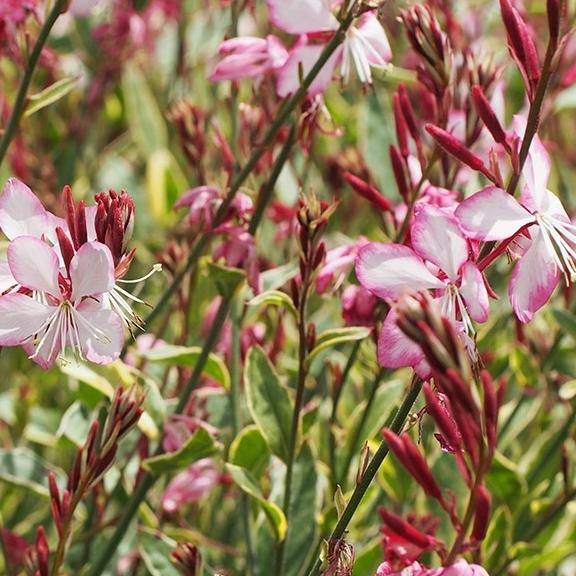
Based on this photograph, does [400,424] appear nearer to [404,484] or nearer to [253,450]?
[253,450]

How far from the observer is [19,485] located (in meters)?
1.50

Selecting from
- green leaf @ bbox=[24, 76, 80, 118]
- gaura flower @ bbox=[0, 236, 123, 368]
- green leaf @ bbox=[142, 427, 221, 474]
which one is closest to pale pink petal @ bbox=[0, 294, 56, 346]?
gaura flower @ bbox=[0, 236, 123, 368]

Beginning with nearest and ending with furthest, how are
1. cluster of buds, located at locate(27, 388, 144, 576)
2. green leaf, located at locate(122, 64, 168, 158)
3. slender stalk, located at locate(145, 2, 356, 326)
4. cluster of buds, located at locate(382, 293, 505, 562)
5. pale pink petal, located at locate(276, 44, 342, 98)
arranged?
cluster of buds, located at locate(382, 293, 505, 562), cluster of buds, located at locate(27, 388, 144, 576), slender stalk, located at locate(145, 2, 356, 326), pale pink petal, located at locate(276, 44, 342, 98), green leaf, located at locate(122, 64, 168, 158)

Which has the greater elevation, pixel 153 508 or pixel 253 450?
pixel 253 450

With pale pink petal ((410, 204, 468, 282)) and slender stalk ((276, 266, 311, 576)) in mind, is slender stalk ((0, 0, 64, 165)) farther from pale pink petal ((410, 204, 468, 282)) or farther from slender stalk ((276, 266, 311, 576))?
pale pink petal ((410, 204, 468, 282))

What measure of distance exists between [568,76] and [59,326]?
1037mm

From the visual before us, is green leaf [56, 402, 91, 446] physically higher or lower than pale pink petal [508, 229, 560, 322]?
lower

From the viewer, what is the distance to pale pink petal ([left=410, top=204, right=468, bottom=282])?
89cm

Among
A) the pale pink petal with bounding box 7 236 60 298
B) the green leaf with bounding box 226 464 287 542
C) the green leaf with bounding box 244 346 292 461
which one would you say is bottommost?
the green leaf with bounding box 226 464 287 542

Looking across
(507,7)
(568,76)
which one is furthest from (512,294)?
(568,76)

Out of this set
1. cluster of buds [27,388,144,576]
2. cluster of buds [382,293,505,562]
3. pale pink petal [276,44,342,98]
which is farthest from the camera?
pale pink petal [276,44,342,98]

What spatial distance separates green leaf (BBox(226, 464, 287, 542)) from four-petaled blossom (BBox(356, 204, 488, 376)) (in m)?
0.41

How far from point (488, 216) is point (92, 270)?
12.4 inches

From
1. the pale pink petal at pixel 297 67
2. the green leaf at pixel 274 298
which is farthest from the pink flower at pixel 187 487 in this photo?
the pale pink petal at pixel 297 67
